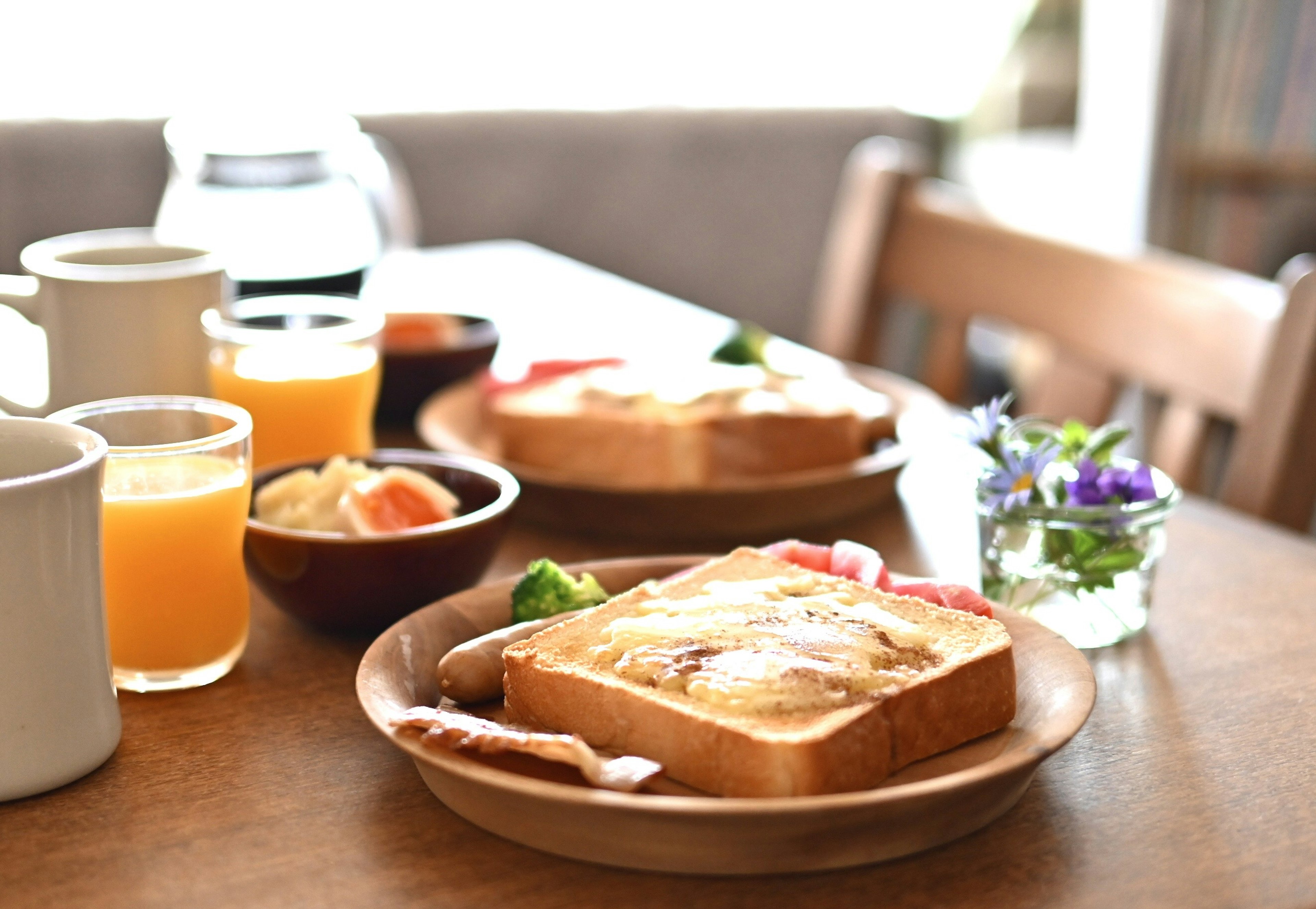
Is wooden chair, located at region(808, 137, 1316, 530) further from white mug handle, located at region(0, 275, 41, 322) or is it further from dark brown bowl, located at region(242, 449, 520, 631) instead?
white mug handle, located at region(0, 275, 41, 322)

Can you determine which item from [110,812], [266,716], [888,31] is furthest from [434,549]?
[888,31]

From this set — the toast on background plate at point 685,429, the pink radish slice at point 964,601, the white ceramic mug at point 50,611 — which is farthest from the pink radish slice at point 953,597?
the white ceramic mug at point 50,611

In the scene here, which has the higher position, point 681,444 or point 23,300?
point 23,300

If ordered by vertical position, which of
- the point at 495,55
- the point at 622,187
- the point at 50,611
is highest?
the point at 495,55

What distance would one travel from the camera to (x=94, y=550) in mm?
743

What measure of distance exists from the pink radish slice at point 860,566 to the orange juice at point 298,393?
18.4 inches

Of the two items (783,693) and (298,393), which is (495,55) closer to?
→ (298,393)

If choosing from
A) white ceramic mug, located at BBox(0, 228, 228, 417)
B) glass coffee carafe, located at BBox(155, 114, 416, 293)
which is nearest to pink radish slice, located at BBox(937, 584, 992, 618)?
white ceramic mug, located at BBox(0, 228, 228, 417)

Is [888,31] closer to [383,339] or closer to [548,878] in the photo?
[383,339]

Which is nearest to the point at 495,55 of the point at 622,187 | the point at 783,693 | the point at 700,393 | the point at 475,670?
the point at 622,187

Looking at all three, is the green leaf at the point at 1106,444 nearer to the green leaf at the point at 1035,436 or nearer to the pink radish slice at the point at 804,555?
the green leaf at the point at 1035,436

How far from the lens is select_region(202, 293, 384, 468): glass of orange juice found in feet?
3.84

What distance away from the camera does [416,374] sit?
151 centimetres

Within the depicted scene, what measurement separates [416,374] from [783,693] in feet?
2.93
